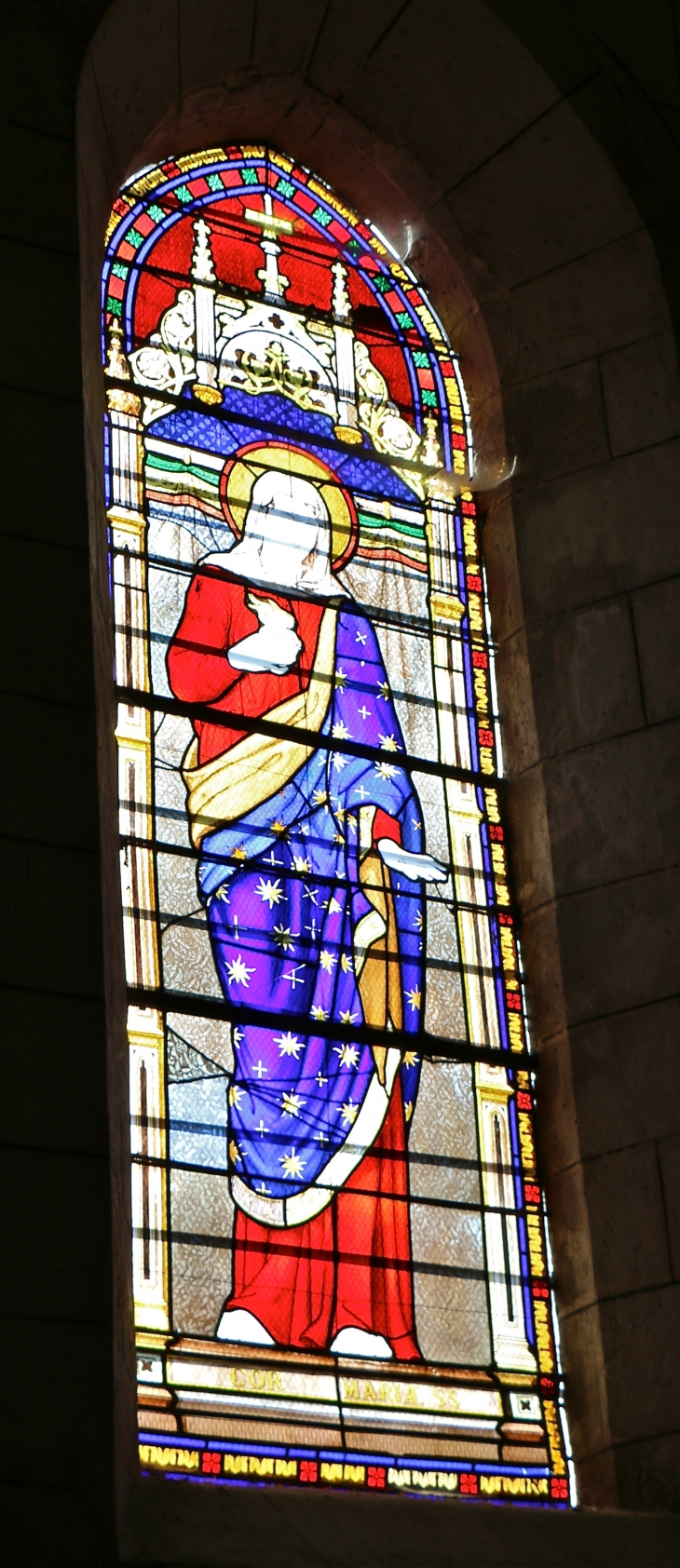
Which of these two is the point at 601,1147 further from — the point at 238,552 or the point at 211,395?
the point at 211,395

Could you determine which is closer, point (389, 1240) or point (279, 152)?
point (389, 1240)

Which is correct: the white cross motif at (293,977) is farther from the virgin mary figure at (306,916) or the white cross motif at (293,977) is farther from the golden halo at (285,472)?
the golden halo at (285,472)

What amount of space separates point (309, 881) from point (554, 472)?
1.34 meters

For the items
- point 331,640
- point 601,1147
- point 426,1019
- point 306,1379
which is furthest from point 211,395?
point 306,1379

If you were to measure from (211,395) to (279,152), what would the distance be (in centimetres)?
96

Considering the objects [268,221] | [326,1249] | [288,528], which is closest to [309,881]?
[326,1249]

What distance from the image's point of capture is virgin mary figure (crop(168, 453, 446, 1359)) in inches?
198

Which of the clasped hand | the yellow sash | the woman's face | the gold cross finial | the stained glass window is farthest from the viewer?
the gold cross finial

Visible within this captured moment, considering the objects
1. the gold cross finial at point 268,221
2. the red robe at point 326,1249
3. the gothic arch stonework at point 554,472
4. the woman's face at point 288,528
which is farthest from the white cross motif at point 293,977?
the gold cross finial at point 268,221

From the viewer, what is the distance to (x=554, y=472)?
6.11 m

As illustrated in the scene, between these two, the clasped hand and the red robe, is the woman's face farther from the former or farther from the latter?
the clasped hand

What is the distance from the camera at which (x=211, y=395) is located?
600 cm

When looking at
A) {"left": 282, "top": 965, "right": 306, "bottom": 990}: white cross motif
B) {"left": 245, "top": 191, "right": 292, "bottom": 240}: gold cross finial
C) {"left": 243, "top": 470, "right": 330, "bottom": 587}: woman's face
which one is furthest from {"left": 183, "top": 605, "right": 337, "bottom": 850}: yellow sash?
{"left": 245, "top": 191, "right": 292, "bottom": 240}: gold cross finial

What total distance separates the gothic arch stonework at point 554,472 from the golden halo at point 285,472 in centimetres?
41
